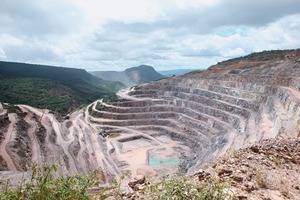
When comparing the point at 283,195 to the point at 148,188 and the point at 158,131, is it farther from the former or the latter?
the point at 158,131

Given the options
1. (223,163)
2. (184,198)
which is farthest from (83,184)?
(223,163)

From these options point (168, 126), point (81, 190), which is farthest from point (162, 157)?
point (81, 190)

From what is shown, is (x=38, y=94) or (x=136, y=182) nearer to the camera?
(x=136, y=182)

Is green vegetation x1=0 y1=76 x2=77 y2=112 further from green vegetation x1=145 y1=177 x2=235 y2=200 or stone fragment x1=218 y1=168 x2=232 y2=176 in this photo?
green vegetation x1=145 y1=177 x2=235 y2=200

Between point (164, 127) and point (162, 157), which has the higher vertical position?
point (164, 127)

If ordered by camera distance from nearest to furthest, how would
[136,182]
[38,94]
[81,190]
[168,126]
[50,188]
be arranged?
[50,188] → [81,190] → [136,182] → [168,126] → [38,94]

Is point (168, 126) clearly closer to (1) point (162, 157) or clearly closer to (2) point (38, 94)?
(1) point (162, 157)
